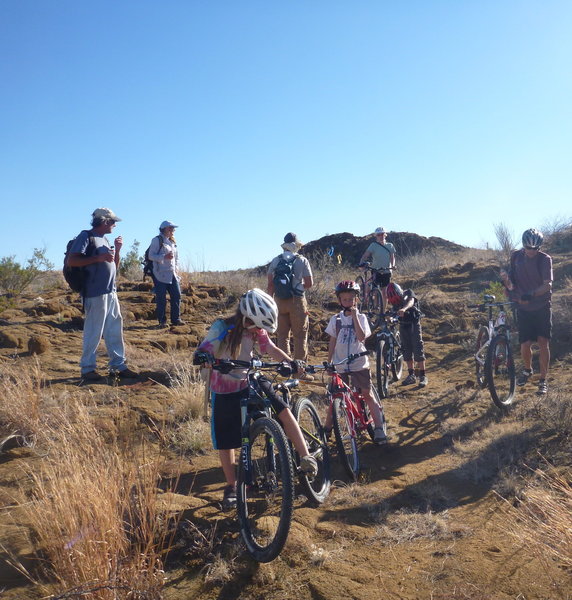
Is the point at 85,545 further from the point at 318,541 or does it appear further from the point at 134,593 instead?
the point at 318,541

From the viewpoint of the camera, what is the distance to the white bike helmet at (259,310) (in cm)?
376

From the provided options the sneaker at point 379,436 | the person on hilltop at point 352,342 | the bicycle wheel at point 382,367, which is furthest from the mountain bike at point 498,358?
the person on hilltop at point 352,342

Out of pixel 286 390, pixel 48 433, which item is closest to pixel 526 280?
pixel 286 390

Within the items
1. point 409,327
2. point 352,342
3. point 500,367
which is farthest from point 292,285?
point 500,367

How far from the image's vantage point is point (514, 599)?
10.0 feet

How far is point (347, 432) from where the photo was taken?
16.5 feet

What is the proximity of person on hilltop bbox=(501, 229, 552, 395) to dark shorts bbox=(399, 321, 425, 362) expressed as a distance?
4.51ft

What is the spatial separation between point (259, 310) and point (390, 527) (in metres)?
1.84

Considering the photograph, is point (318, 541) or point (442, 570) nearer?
point (442, 570)

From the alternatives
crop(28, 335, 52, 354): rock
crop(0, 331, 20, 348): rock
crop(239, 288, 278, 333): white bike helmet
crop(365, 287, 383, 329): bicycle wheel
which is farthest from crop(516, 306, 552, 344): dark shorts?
→ crop(0, 331, 20, 348): rock

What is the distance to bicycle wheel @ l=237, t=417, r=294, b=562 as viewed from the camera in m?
3.26

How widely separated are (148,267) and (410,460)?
20.0 feet

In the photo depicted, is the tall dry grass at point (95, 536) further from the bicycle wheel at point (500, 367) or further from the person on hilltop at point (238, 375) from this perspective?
the bicycle wheel at point (500, 367)

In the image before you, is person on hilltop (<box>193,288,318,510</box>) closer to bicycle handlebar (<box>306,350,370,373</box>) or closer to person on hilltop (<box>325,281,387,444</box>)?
bicycle handlebar (<box>306,350,370,373</box>)
